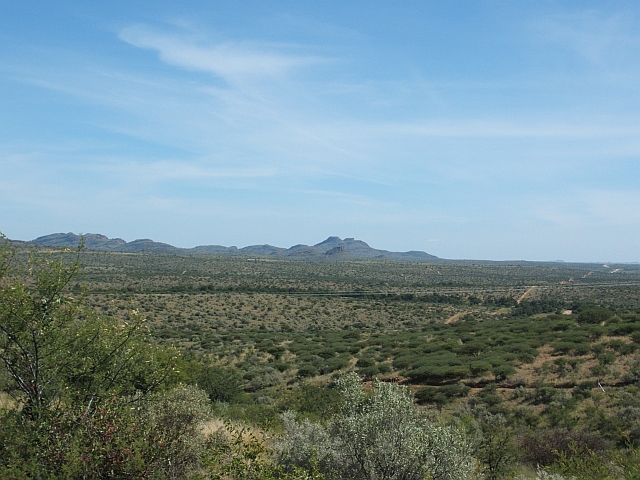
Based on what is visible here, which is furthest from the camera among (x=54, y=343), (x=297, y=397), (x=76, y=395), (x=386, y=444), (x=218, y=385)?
(x=218, y=385)

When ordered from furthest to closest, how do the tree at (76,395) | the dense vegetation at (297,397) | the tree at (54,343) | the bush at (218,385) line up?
the bush at (218,385) < the tree at (54,343) < the dense vegetation at (297,397) < the tree at (76,395)

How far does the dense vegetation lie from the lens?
6371mm

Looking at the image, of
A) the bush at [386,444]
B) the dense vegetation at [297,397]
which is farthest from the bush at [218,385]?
the bush at [386,444]

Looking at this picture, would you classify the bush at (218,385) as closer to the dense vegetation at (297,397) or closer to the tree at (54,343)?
the dense vegetation at (297,397)

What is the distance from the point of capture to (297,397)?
57.4 ft

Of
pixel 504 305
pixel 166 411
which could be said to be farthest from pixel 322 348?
pixel 504 305

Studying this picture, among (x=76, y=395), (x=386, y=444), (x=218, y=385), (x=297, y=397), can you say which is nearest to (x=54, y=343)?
(x=76, y=395)

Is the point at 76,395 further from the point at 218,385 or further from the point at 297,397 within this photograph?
the point at 218,385

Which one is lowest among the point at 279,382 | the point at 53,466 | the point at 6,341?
the point at 279,382

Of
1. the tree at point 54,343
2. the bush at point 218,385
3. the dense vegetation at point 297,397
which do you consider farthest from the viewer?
the bush at point 218,385

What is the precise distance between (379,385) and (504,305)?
5878 centimetres

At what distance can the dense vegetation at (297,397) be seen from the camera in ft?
20.9

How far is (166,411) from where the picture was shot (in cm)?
768

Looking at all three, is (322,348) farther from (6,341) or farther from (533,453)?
(6,341)
